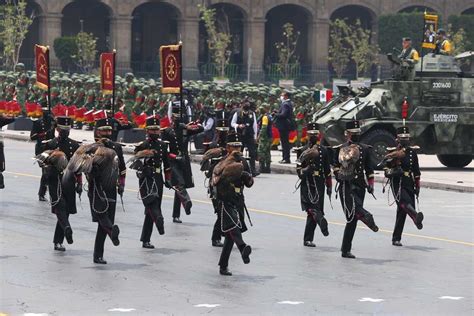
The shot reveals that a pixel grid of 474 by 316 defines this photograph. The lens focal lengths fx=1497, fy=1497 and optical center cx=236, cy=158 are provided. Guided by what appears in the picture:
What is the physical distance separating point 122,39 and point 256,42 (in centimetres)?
697

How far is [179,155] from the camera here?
880 inches

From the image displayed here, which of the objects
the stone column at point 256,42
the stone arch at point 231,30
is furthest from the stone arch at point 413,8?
the stone arch at point 231,30

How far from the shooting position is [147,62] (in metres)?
76.3

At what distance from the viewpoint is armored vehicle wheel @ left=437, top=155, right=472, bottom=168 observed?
34.9 m

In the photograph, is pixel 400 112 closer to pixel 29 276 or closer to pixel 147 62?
pixel 29 276

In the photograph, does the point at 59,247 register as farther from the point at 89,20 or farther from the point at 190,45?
the point at 89,20

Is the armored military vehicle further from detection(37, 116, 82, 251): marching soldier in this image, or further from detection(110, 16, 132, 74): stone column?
detection(110, 16, 132, 74): stone column

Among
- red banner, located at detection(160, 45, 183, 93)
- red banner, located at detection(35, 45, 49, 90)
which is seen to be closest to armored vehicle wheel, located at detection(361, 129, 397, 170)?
red banner, located at detection(160, 45, 183, 93)

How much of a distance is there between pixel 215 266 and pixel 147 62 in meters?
58.8

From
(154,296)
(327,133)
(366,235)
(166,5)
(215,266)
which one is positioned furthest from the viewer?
(166,5)

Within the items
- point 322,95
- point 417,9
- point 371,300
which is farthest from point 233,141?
point 417,9

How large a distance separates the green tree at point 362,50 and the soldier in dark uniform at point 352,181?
54.9 metres

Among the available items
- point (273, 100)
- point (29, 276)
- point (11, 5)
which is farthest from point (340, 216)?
point (11, 5)

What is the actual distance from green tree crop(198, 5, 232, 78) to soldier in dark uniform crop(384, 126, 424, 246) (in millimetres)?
50776
